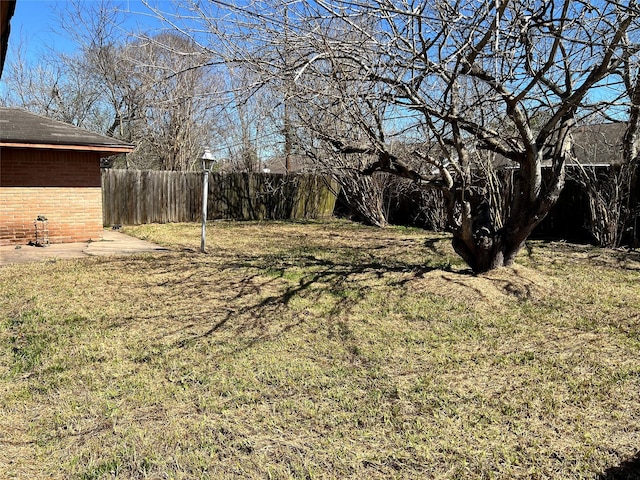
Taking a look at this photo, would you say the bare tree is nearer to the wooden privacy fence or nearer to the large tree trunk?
the large tree trunk

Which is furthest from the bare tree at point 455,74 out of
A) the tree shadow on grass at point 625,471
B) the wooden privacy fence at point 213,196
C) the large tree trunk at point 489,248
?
the wooden privacy fence at point 213,196

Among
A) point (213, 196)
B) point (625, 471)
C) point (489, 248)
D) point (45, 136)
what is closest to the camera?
point (625, 471)

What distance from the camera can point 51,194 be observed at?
1047 centimetres

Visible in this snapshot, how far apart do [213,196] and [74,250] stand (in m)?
8.33

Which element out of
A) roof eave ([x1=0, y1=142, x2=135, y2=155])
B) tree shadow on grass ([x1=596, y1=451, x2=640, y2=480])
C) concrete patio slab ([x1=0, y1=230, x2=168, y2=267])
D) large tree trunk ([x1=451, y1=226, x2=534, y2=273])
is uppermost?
roof eave ([x1=0, y1=142, x2=135, y2=155])

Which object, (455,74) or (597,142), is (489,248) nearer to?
(455,74)

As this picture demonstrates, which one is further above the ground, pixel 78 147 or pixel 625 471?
pixel 78 147

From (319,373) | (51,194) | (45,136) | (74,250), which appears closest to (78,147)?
(45,136)

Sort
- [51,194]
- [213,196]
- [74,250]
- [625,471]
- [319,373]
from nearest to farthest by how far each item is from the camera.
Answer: [625,471]
[319,373]
[74,250]
[51,194]
[213,196]

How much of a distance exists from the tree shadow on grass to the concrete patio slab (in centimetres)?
853

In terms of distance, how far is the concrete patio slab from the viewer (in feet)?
28.9

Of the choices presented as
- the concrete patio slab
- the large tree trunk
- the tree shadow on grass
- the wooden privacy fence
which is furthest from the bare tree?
the wooden privacy fence

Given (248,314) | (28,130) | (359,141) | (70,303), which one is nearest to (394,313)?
(248,314)

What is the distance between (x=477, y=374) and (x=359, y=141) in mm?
3583
